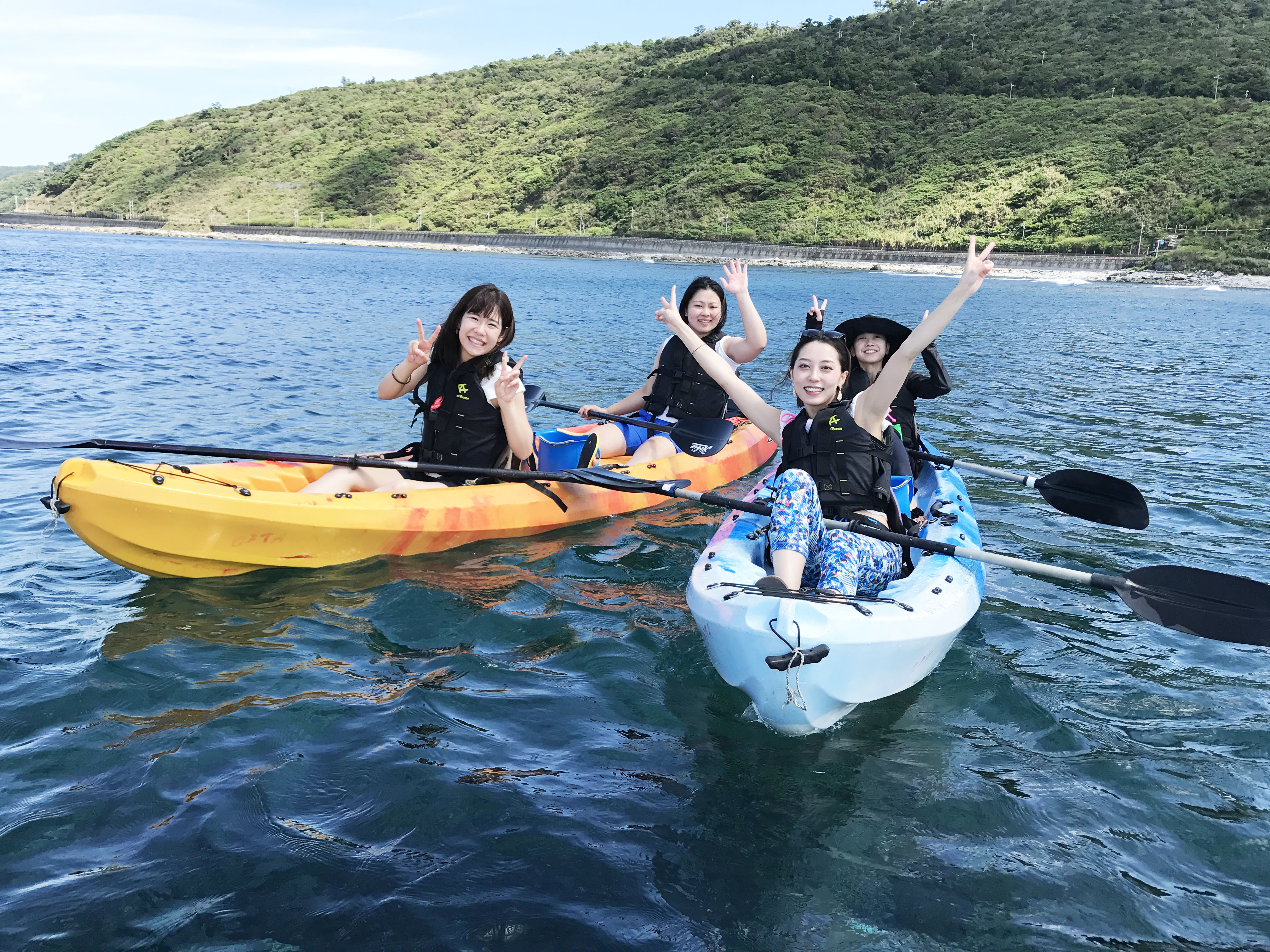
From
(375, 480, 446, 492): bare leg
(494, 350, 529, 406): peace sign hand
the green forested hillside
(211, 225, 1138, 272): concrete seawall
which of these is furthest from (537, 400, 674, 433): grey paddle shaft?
the green forested hillside

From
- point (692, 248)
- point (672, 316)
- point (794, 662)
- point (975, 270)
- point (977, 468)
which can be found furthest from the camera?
point (692, 248)

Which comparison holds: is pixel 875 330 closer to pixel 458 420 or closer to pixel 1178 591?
pixel 1178 591

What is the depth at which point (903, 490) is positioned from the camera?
538 centimetres

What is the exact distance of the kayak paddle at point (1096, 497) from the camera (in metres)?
5.73

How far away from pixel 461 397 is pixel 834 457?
7.83 feet

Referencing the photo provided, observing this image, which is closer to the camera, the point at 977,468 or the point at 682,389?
the point at 977,468

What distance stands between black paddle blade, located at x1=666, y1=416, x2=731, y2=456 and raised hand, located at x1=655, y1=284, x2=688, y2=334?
241 cm

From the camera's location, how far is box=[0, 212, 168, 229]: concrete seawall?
279 ft

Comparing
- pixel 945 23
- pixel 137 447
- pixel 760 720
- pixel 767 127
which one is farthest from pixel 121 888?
pixel 945 23

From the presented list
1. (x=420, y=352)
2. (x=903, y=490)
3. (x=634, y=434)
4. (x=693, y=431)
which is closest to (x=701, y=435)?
(x=693, y=431)

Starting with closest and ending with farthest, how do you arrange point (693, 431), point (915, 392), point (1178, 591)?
point (1178, 591)
point (915, 392)
point (693, 431)

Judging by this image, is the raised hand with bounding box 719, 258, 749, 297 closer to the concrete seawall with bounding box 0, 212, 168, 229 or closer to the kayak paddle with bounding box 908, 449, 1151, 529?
the kayak paddle with bounding box 908, 449, 1151, 529

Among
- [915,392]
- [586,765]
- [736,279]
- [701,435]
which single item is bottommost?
[586,765]

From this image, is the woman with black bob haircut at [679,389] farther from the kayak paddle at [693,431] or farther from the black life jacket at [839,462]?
the black life jacket at [839,462]
